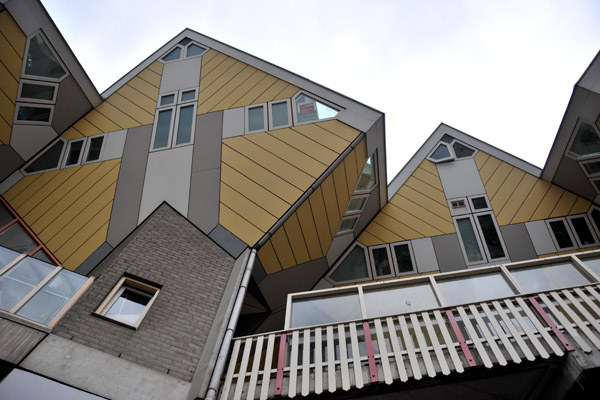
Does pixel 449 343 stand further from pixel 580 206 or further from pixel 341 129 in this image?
pixel 580 206

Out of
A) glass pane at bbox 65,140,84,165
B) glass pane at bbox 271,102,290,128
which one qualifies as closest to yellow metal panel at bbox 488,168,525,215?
glass pane at bbox 271,102,290,128

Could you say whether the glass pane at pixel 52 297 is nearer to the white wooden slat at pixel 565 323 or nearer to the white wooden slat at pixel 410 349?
the white wooden slat at pixel 410 349

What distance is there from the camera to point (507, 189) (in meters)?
13.4

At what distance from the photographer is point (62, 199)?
10.5 m

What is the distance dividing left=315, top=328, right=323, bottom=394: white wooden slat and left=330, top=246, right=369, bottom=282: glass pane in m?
5.57

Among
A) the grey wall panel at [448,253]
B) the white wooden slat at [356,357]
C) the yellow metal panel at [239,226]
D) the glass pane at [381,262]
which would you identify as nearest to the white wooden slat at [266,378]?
the white wooden slat at [356,357]

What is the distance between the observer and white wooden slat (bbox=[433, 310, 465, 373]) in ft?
18.1

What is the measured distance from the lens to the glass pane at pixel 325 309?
720cm

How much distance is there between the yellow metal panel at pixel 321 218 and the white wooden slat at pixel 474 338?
15.8ft

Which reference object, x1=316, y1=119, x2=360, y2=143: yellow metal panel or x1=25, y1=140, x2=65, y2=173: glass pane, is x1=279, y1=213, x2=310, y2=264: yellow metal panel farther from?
x1=25, y1=140, x2=65, y2=173: glass pane

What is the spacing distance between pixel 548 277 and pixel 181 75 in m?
12.5

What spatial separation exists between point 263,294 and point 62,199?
5848mm

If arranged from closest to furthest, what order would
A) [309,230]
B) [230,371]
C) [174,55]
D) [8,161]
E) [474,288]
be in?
[230,371], [474,288], [309,230], [8,161], [174,55]

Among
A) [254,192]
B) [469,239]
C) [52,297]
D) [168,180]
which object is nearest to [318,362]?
[52,297]
